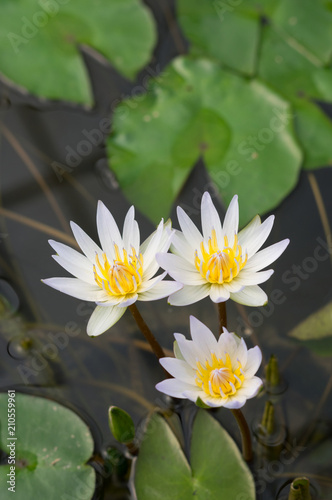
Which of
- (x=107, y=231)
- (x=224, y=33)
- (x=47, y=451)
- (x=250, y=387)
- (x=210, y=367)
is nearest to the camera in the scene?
(x=250, y=387)

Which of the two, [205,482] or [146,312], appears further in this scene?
[146,312]

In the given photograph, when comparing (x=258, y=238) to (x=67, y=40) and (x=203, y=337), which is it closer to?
(x=203, y=337)

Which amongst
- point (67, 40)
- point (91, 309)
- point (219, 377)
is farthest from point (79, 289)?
point (67, 40)

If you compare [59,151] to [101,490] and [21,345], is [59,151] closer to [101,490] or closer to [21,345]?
[21,345]

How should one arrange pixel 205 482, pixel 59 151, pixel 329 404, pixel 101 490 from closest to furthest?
pixel 205 482 → pixel 101 490 → pixel 329 404 → pixel 59 151

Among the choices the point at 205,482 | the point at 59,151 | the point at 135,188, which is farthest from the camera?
the point at 59,151

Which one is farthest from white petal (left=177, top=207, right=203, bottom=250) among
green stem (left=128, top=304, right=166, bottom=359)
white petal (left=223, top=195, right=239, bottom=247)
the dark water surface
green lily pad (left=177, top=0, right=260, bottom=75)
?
green lily pad (left=177, top=0, right=260, bottom=75)

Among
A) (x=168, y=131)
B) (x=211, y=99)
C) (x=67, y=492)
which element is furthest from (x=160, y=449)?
(x=211, y=99)
